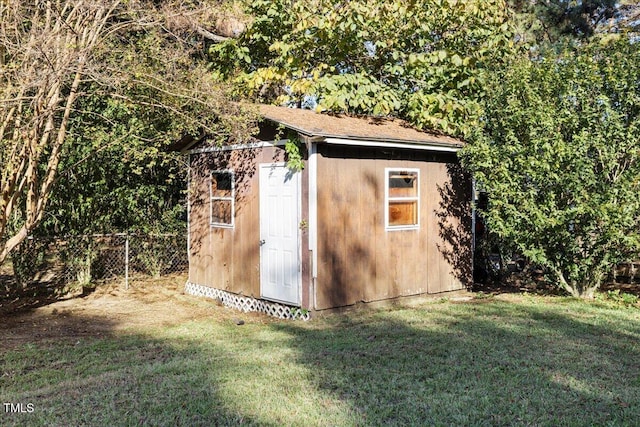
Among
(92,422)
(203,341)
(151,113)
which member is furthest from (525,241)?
(92,422)

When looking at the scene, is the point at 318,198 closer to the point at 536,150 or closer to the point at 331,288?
the point at 331,288

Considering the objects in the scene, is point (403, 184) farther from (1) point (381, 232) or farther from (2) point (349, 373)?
(2) point (349, 373)

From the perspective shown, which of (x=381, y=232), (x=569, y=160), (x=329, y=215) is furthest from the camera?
(x=381, y=232)

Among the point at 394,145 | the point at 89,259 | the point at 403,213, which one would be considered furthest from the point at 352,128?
the point at 89,259

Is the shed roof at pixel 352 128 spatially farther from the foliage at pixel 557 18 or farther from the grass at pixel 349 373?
the foliage at pixel 557 18

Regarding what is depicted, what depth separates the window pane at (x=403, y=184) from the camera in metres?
8.88

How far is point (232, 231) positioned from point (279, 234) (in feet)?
4.26

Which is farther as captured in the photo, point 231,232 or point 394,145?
point 231,232

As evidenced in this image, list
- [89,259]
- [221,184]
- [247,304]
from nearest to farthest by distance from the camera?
[247,304] < [221,184] < [89,259]

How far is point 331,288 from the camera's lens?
8172mm

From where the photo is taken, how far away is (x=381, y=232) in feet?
28.7

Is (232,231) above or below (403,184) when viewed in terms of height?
below

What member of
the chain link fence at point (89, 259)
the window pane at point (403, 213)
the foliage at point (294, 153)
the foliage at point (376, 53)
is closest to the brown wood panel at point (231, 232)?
the foliage at point (294, 153)

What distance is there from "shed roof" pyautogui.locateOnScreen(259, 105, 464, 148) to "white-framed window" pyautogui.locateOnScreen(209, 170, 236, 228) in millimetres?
1365
